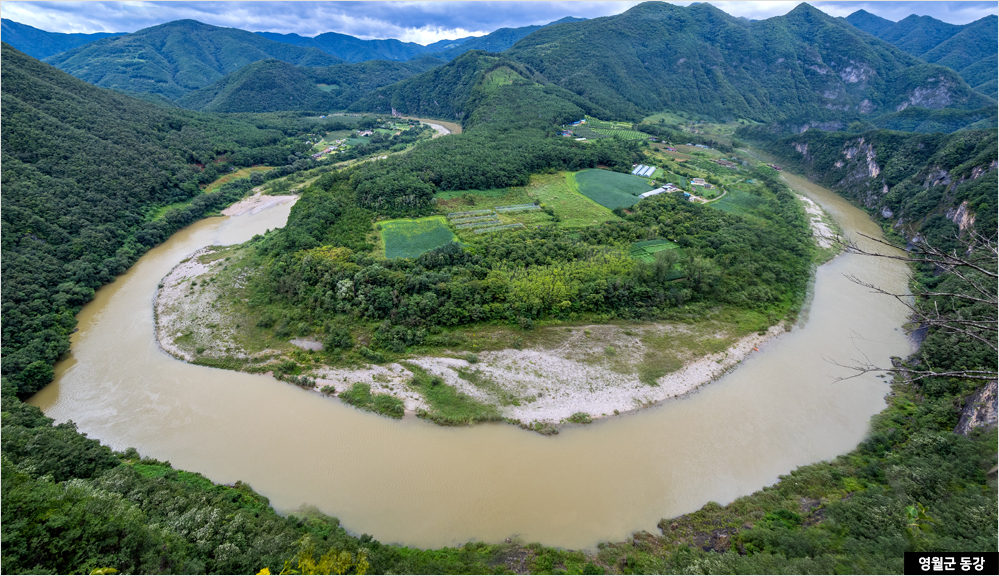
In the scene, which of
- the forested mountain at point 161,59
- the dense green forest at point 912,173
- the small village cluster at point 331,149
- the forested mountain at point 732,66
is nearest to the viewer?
the dense green forest at point 912,173

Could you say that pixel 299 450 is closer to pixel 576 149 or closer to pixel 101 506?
pixel 101 506

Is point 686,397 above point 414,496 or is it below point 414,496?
above

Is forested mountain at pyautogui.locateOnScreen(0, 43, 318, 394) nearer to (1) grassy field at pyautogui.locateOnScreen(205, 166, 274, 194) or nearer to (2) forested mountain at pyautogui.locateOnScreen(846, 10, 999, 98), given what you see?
(1) grassy field at pyautogui.locateOnScreen(205, 166, 274, 194)

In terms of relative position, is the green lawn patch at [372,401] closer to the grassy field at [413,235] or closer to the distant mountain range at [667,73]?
the grassy field at [413,235]

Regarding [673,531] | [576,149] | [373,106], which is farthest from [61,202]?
[373,106]

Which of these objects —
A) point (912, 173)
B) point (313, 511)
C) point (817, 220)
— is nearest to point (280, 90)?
point (313, 511)

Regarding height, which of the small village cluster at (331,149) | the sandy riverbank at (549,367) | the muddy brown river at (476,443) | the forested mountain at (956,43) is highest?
the forested mountain at (956,43)

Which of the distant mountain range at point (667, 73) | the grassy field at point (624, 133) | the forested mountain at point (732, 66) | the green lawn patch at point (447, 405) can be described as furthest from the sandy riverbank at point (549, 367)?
the forested mountain at point (732, 66)
